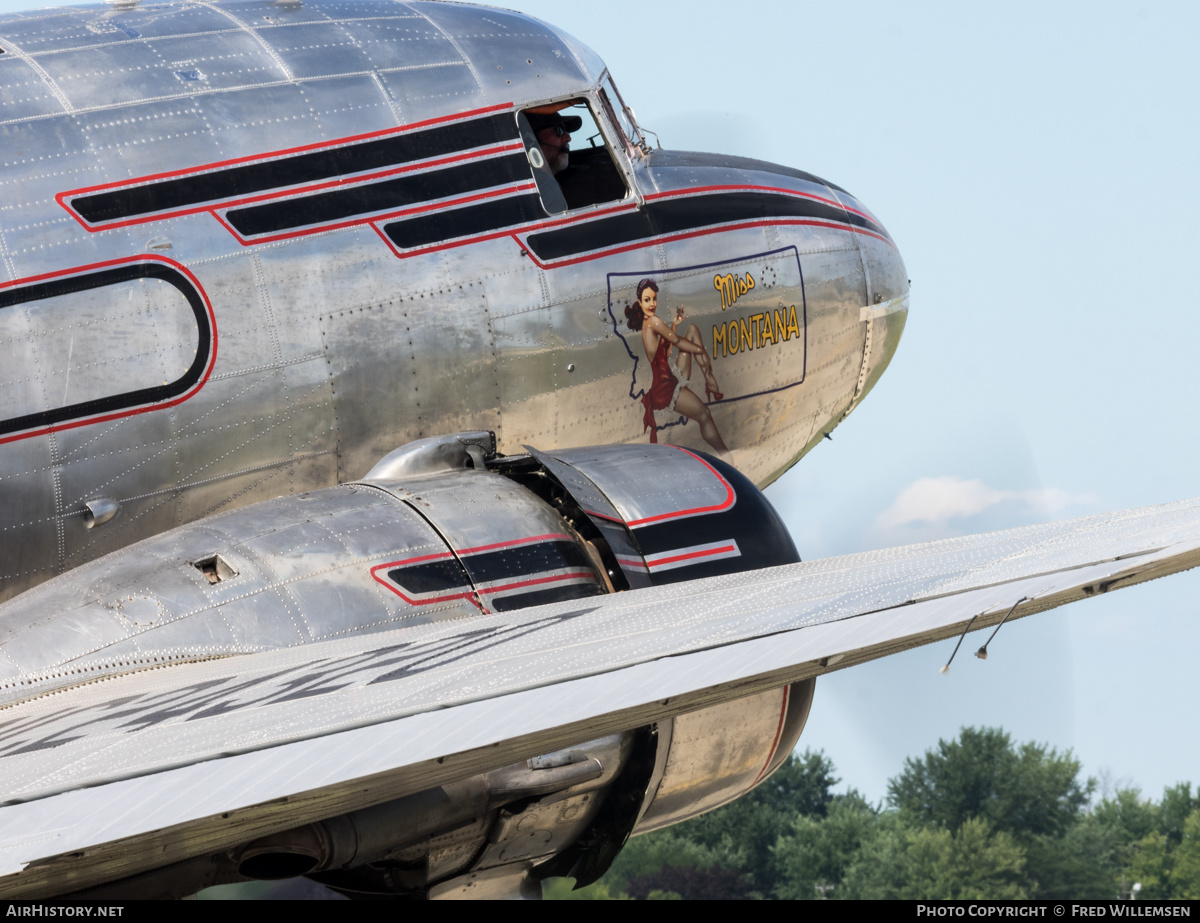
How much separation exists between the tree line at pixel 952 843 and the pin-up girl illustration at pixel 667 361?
81.2 m

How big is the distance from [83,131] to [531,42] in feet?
11.5

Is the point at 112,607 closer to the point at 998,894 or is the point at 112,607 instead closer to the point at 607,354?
the point at 607,354

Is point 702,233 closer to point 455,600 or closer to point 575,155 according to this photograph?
point 575,155

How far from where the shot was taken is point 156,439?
316 inches

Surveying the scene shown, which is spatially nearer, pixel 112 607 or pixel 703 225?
pixel 112 607

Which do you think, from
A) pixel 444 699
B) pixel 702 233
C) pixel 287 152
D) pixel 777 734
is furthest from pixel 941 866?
pixel 444 699

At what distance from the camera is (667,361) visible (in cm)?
1013

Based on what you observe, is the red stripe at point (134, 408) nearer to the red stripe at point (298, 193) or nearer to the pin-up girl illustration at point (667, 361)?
the red stripe at point (298, 193)

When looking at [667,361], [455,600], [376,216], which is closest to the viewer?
[455,600]

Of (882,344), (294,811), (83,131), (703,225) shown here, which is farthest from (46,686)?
(882,344)

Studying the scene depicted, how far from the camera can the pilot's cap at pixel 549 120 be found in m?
10.4

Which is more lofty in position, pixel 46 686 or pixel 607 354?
pixel 607 354

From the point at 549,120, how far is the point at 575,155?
484mm

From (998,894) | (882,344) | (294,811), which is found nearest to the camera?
(294,811)
